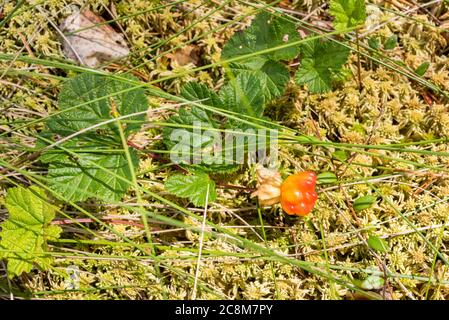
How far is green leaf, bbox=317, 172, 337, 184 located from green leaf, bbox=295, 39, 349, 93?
1.06 ft

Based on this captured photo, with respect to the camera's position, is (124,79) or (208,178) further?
(208,178)

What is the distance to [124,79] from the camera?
178 cm

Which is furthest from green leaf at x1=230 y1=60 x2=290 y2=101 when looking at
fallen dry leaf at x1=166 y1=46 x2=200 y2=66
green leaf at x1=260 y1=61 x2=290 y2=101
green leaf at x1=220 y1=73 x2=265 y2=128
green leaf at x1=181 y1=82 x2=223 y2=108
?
fallen dry leaf at x1=166 y1=46 x2=200 y2=66

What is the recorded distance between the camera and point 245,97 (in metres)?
1.97

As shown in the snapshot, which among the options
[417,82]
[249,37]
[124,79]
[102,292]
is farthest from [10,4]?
[417,82]

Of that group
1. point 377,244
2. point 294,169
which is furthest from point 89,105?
point 377,244

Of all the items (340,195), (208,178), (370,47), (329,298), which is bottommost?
(329,298)

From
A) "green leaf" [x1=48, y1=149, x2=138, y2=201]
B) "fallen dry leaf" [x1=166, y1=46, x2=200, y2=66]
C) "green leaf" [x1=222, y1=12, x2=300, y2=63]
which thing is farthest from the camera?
"fallen dry leaf" [x1=166, y1=46, x2=200, y2=66]

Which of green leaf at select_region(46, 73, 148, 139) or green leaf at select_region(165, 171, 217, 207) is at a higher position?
green leaf at select_region(46, 73, 148, 139)

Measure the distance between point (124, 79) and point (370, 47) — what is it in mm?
1093

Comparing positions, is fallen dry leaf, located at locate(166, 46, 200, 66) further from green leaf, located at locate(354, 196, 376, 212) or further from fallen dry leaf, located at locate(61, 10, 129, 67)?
green leaf, located at locate(354, 196, 376, 212)

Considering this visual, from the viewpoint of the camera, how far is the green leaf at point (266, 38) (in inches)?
82.3

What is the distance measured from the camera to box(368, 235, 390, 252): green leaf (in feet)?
6.43

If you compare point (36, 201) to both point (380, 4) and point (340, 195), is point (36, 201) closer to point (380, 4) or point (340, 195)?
point (340, 195)
